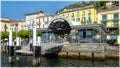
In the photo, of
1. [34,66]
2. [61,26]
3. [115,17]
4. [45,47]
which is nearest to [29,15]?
[115,17]

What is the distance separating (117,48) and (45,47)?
13.4 m

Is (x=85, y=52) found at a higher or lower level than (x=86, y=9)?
lower

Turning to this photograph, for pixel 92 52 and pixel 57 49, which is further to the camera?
pixel 57 49

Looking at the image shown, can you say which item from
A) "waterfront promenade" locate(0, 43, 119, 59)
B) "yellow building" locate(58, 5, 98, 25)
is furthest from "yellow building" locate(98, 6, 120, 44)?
"waterfront promenade" locate(0, 43, 119, 59)

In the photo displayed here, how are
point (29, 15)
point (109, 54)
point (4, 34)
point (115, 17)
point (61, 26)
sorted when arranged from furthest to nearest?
point (29, 15) < point (4, 34) < point (115, 17) < point (61, 26) < point (109, 54)

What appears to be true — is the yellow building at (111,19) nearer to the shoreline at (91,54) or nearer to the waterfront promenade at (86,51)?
the shoreline at (91,54)

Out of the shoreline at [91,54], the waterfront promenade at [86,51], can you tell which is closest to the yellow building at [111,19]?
the shoreline at [91,54]

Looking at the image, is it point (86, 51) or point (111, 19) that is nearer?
point (86, 51)

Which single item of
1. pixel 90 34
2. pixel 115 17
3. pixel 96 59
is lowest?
pixel 96 59

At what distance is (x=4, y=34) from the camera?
82000 millimetres

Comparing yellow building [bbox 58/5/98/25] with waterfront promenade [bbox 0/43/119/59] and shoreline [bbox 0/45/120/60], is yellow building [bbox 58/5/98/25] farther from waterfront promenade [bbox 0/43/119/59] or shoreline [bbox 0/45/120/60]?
waterfront promenade [bbox 0/43/119/59]

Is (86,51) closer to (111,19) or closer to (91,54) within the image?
(91,54)

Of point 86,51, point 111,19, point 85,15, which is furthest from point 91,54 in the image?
point 85,15

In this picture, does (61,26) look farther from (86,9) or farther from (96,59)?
(86,9)
